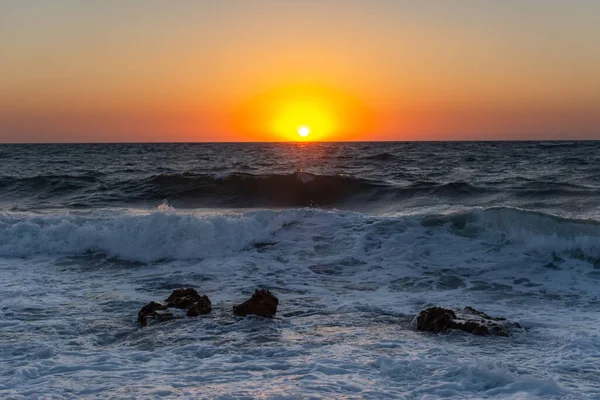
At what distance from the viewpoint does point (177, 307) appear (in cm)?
802

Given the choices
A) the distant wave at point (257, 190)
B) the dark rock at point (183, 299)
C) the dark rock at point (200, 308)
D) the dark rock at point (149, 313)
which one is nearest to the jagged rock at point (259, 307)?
the dark rock at point (200, 308)

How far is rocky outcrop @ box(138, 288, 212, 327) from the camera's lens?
7523mm

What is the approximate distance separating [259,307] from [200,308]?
0.82 m

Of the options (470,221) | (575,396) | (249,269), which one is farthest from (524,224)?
(575,396)

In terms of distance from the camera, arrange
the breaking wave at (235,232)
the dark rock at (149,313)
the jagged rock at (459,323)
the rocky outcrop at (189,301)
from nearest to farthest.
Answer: the jagged rock at (459,323), the dark rock at (149,313), the rocky outcrop at (189,301), the breaking wave at (235,232)

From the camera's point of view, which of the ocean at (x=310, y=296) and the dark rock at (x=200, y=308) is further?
the dark rock at (x=200, y=308)

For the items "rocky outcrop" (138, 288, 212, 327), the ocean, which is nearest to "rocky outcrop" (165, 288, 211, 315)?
"rocky outcrop" (138, 288, 212, 327)

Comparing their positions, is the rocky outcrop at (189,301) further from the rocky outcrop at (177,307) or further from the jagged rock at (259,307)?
the jagged rock at (259,307)

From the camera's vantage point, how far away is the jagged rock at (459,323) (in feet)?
23.0

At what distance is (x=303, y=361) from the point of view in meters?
6.07

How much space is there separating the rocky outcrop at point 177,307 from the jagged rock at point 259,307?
1.53 feet

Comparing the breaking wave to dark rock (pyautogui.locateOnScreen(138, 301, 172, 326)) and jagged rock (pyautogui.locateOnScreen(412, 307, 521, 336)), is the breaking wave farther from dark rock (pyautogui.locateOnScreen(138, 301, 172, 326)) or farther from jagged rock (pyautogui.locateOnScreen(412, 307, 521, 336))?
jagged rock (pyautogui.locateOnScreen(412, 307, 521, 336))

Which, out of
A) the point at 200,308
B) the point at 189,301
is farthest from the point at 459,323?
the point at 189,301

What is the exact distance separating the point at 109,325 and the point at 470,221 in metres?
8.78
